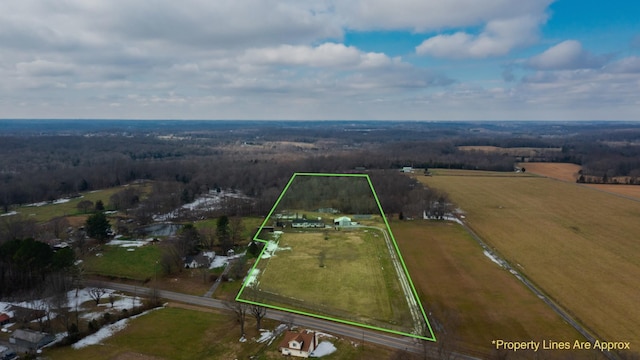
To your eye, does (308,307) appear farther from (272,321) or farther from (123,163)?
(123,163)

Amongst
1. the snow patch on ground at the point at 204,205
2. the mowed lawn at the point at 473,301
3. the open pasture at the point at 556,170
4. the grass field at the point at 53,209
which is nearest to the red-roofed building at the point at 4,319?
the mowed lawn at the point at 473,301

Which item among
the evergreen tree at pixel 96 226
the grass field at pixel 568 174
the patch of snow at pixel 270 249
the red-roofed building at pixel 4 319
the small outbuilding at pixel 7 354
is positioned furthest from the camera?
the grass field at pixel 568 174

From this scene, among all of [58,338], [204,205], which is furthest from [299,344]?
[204,205]

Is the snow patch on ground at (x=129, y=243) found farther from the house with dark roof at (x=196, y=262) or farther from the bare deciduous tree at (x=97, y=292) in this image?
the bare deciduous tree at (x=97, y=292)

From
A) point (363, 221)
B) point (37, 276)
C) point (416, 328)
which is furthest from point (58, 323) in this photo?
point (416, 328)

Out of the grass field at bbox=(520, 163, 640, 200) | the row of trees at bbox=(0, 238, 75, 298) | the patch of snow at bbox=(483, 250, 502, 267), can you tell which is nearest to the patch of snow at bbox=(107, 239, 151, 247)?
the row of trees at bbox=(0, 238, 75, 298)

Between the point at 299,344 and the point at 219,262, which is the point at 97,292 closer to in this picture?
the point at 219,262

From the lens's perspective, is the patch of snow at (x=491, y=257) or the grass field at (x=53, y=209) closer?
the patch of snow at (x=491, y=257)
